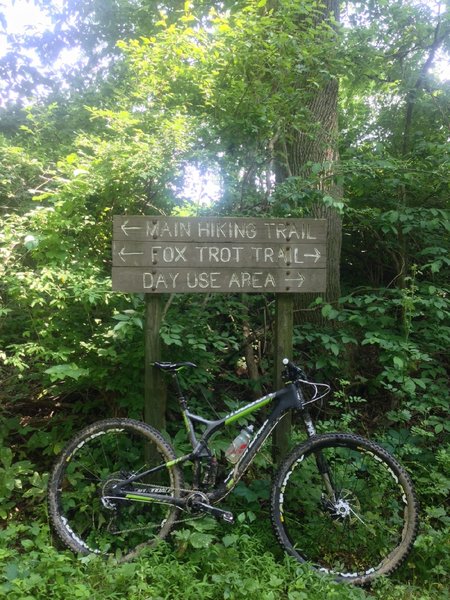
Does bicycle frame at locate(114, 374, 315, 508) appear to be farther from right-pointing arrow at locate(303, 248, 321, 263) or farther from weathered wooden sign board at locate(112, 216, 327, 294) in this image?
right-pointing arrow at locate(303, 248, 321, 263)

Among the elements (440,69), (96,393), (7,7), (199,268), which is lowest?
(96,393)

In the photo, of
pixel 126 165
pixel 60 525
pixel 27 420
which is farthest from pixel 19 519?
pixel 126 165

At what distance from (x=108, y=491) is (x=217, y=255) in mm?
1607

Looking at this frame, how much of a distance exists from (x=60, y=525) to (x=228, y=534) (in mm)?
1014

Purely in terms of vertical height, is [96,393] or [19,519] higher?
[96,393]

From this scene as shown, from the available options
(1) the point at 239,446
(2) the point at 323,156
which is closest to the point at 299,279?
(1) the point at 239,446

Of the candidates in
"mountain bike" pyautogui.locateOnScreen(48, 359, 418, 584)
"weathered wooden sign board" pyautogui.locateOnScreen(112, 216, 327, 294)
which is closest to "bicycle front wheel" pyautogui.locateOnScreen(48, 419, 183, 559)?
"mountain bike" pyautogui.locateOnScreen(48, 359, 418, 584)

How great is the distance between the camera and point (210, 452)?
2721 millimetres

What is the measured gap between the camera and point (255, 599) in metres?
2.19

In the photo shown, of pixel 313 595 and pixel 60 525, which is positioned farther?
pixel 60 525

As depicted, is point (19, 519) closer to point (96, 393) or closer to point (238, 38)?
point (96, 393)

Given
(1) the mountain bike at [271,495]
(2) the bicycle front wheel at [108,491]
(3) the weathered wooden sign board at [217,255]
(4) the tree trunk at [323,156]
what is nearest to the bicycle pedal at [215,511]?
(1) the mountain bike at [271,495]

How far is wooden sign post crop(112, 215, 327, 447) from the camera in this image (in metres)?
2.76

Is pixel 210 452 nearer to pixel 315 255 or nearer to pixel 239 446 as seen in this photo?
pixel 239 446
